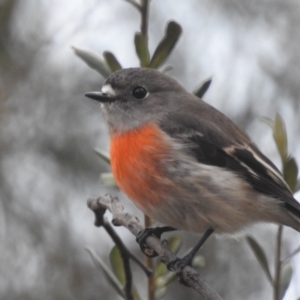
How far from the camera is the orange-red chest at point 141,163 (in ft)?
12.2

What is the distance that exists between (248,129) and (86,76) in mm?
1343

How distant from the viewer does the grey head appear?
164 inches

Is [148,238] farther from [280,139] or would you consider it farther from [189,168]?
[280,139]

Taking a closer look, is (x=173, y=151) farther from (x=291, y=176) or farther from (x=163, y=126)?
(x=291, y=176)

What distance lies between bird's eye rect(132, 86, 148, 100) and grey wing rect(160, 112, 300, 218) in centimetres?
29

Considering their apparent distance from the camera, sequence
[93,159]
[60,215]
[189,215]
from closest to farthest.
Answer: [189,215] < [60,215] < [93,159]

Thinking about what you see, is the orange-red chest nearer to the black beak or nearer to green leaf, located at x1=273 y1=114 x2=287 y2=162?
the black beak

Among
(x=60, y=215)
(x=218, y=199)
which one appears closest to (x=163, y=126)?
(x=218, y=199)

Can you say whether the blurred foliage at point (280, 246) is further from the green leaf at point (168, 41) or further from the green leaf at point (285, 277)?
the green leaf at point (168, 41)

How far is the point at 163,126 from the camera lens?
415 cm

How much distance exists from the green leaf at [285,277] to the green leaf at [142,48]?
1.06 meters

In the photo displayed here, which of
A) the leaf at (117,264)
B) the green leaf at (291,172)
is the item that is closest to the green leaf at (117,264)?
the leaf at (117,264)

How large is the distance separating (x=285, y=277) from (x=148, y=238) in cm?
85

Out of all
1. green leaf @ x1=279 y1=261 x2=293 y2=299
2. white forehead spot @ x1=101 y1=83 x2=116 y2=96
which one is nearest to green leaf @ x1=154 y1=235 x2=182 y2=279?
green leaf @ x1=279 y1=261 x2=293 y2=299
